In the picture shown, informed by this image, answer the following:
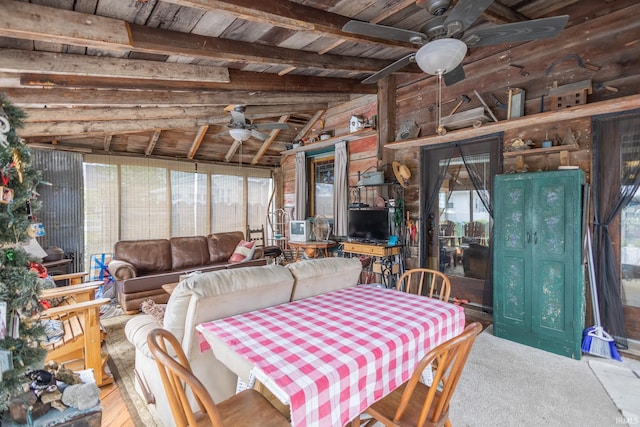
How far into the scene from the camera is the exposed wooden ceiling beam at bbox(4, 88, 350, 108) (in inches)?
126

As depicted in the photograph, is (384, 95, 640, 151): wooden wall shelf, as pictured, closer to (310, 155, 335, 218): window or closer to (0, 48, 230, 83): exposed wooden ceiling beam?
(310, 155, 335, 218): window

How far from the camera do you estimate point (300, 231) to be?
5984 mm

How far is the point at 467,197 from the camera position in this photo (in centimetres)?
413

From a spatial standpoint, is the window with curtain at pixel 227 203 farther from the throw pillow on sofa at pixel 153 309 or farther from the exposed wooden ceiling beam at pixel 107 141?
the throw pillow on sofa at pixel 153 309

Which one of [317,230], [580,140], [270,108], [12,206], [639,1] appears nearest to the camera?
[12,206]

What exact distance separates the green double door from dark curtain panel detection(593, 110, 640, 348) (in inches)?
13.5

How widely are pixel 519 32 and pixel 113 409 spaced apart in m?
3.95

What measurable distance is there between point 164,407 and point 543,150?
4.11 metres

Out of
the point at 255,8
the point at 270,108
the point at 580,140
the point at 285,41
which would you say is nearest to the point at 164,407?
the point at 255,8

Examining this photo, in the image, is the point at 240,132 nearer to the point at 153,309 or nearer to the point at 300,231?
the point at 300,231

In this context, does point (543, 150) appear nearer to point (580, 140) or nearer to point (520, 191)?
point (580, 140)

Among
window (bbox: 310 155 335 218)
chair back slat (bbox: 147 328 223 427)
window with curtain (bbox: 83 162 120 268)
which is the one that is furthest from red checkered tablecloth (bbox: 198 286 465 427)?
window with curtain (bbox: 83 162 120 268)

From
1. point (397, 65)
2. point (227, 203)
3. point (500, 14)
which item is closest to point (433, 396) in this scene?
point (397, 65)

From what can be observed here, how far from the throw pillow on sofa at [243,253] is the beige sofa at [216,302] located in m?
3.11
